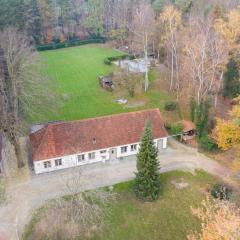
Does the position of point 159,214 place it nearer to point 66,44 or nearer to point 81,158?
point 81,158

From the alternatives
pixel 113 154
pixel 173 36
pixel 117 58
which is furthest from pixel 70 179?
pixel 117 58

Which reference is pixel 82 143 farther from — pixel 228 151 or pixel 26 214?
pixel 228 151

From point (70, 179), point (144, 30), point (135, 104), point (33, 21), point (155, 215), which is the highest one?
point (144, 30)

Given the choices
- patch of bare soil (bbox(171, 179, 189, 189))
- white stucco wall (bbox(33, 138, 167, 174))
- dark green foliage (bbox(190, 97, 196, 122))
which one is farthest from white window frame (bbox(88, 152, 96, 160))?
dark green foliage (bbox(190, 97, 196, 122))

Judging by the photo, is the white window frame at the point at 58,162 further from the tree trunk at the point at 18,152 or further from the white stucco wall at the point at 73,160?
the tree trunk at the point at 18,152

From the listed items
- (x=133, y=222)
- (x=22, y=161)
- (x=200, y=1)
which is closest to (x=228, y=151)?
(x=133, y=222)

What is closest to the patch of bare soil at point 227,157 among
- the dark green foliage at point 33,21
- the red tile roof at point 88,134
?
the red tile roof at point 88,134

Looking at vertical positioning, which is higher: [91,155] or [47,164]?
[91,155]
